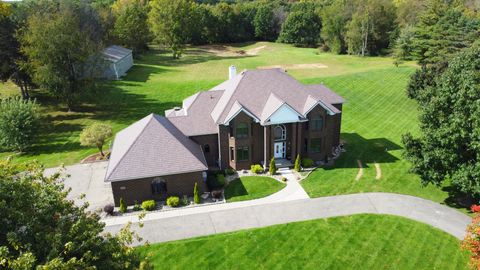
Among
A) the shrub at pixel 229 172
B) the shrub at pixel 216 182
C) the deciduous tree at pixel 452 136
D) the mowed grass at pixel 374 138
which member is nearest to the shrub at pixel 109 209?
the shrub at pixel 216 182

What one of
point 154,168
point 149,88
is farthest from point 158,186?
point 149,88

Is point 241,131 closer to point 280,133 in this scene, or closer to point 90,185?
point 280,133

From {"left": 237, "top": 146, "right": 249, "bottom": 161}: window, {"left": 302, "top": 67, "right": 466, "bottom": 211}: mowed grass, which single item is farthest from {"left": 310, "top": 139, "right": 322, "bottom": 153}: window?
{"left": 237, "top": 146, "right": 249, "bottom": 161}: window

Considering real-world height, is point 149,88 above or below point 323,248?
above

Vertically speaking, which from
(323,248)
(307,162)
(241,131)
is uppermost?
(241,131)

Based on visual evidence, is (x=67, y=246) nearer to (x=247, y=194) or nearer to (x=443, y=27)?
(x=247, y=194)

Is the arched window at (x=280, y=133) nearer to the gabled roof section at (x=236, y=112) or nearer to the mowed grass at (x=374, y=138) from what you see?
the gabled roof section at (x=236, y=112)
